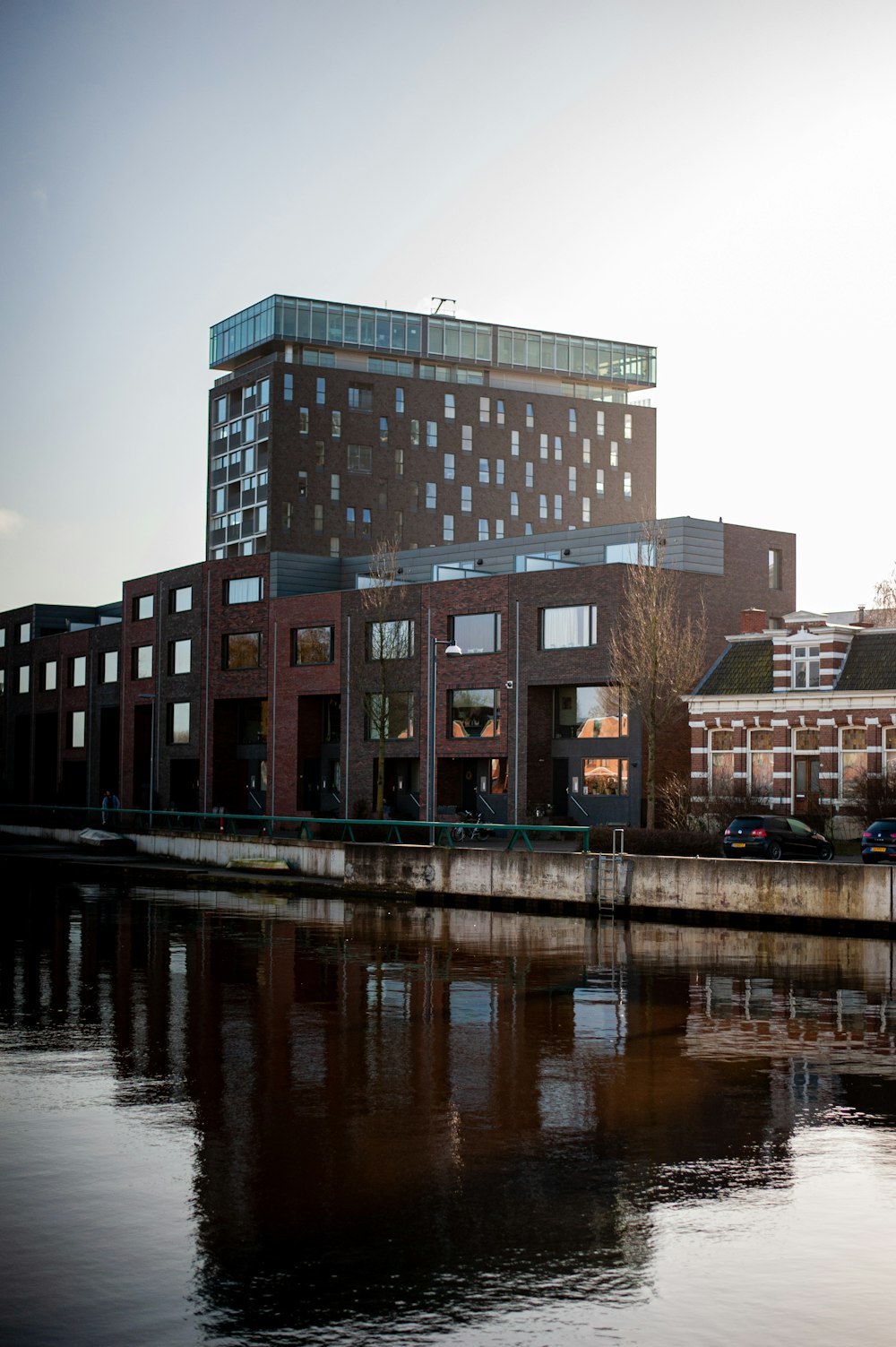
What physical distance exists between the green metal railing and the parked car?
694cm

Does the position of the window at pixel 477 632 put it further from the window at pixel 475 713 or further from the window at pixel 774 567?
the window at pixel 774 567

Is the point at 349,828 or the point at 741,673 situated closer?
the point at 349,828

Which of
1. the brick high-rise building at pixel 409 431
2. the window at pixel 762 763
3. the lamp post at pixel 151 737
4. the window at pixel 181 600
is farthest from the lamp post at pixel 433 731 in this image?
the brick high-rise building at pixel 409 431

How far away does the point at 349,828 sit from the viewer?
45.2m

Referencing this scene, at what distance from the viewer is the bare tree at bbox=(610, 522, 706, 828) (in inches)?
2080

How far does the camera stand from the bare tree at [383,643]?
67938mm

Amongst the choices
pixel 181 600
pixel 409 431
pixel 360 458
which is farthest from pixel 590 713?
pixel 409 431

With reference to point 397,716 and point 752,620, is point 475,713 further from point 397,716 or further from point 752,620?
point 752,620

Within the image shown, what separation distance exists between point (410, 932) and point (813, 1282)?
23.6 metres

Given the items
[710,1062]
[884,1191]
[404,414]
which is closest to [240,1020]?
[710,1062]

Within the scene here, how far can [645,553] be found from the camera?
60.2 m

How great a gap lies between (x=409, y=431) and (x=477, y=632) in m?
50.6

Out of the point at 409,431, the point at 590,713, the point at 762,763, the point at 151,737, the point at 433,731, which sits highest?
the point at 409,431

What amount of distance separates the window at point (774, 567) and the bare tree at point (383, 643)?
16.2 metres
